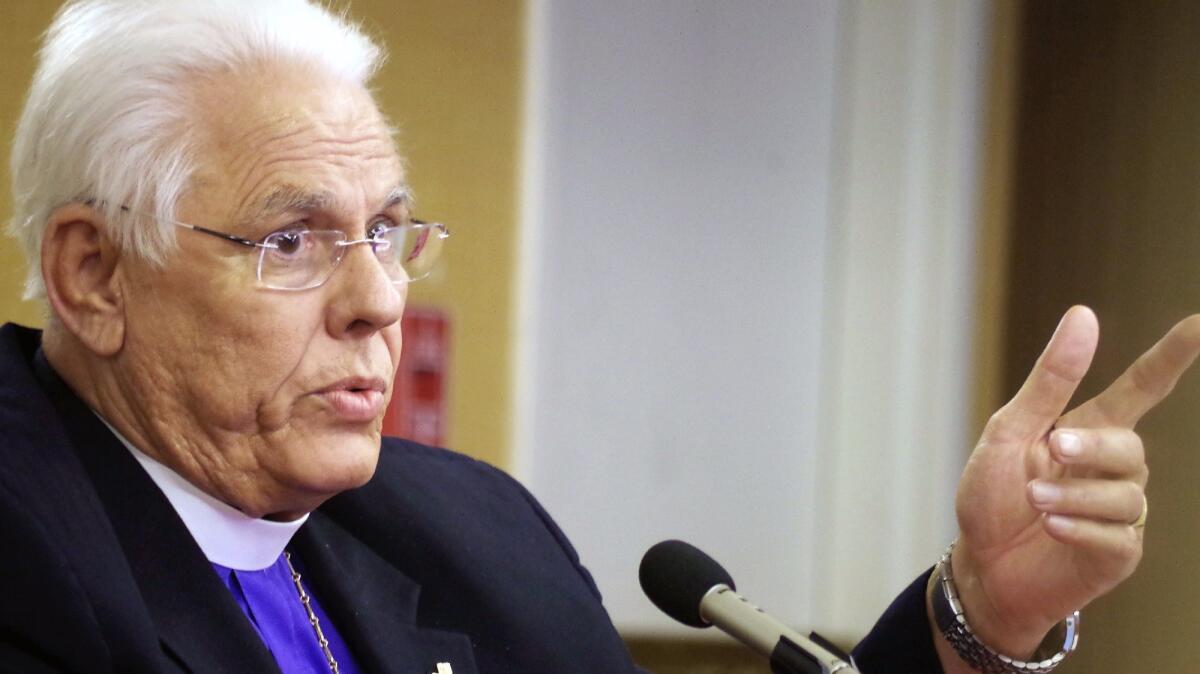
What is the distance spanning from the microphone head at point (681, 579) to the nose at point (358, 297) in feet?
1.24

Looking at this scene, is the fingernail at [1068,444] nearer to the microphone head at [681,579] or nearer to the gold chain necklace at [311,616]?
the microphone head at [681,579]

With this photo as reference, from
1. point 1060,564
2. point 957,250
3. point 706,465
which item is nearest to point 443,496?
point 1060,564

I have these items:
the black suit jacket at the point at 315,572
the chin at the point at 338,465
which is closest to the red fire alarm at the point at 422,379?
the black suit jacket at the point at 315,572

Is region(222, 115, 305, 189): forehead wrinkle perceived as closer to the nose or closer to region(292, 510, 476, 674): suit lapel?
the nose

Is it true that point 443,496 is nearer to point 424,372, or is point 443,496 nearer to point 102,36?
point 102,36

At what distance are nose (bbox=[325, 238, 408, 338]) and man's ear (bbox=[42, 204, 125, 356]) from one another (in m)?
0.21

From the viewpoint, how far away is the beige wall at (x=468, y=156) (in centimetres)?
337

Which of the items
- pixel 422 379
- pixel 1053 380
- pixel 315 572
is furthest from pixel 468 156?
pixel 1053 380

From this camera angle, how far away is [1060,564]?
1.62m

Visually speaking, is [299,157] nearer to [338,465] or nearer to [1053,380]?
[338,465]

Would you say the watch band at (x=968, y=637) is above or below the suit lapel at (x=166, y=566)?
below

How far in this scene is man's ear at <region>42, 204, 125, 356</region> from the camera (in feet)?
4.88

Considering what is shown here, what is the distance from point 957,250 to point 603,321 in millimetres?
995

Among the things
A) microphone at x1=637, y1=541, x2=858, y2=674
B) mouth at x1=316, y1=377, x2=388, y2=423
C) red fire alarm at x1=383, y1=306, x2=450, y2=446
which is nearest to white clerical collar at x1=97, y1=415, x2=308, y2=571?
mouth at x1=316, y1=377, x2=388, y2=423
